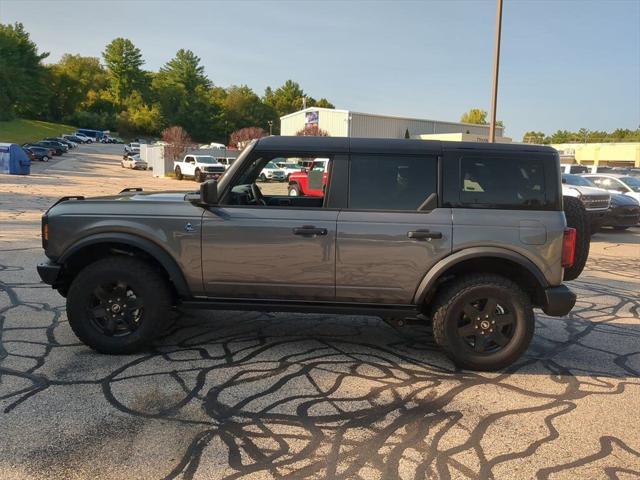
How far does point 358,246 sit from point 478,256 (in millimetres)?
960

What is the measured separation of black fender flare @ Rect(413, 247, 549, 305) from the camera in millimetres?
3973

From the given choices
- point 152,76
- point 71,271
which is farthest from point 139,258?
point 152,76

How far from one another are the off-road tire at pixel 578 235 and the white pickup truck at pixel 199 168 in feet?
96.7

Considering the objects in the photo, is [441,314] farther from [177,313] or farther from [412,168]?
[177,313]

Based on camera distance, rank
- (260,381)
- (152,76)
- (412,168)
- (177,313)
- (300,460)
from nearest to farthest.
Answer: (300,460)
(260,381)
(412,168)
(177,313)
(152,76)

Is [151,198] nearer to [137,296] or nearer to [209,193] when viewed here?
[209,193]

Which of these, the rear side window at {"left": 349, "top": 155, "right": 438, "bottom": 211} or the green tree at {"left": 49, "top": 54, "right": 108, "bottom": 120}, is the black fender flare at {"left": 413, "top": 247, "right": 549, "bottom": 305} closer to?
the rear side window at {"left": 349, "top": 155, "right": 438, "bottom": 211}

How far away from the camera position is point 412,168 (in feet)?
13.5

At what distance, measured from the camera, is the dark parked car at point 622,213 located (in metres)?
14.3

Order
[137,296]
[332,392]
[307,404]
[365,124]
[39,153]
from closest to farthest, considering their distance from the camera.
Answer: [307,404]
[332,392]
[137,296]
[39,153]
[365,124]

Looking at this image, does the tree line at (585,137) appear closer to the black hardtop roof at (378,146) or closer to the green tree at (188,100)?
the green tree at (188,100)

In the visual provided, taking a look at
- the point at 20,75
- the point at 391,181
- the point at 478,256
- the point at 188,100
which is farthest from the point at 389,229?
the point at 188,100

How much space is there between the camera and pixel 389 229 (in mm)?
4012

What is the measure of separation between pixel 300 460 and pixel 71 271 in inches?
111
